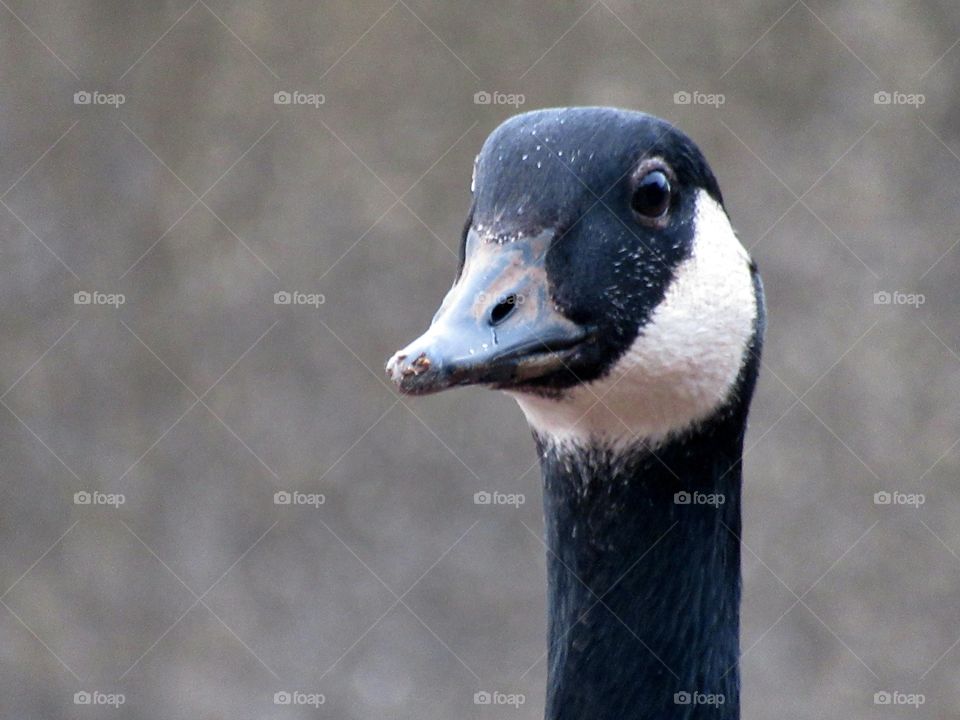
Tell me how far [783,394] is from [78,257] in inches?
153

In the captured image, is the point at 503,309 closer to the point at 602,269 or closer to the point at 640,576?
the point at 602,269

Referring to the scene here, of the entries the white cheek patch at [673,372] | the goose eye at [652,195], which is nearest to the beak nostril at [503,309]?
the white cheek patch at [673,372]

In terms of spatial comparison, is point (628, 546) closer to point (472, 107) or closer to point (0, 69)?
point (472, 107)

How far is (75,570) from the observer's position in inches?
265

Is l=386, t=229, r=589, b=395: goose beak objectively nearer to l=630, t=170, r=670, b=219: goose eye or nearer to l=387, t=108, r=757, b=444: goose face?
l=387, t=108, r=757, b=444: goose face

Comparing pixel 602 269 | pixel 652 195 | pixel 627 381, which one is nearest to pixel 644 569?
pixel 627 381

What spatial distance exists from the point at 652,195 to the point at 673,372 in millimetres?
367

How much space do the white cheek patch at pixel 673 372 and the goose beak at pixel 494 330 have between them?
14 cm

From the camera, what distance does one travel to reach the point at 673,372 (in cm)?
242

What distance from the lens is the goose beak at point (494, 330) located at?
1.99 metres

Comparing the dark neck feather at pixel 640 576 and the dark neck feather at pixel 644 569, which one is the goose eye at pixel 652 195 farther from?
the dark neck feather at pixel 640 576

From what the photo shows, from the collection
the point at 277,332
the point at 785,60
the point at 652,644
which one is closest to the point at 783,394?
the point at 785,60

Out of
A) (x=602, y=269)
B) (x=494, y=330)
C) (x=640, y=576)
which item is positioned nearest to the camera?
(x=494, y=330)

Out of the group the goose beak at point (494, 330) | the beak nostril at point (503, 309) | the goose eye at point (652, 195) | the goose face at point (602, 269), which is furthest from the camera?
the goose eye at point (652, 195)
